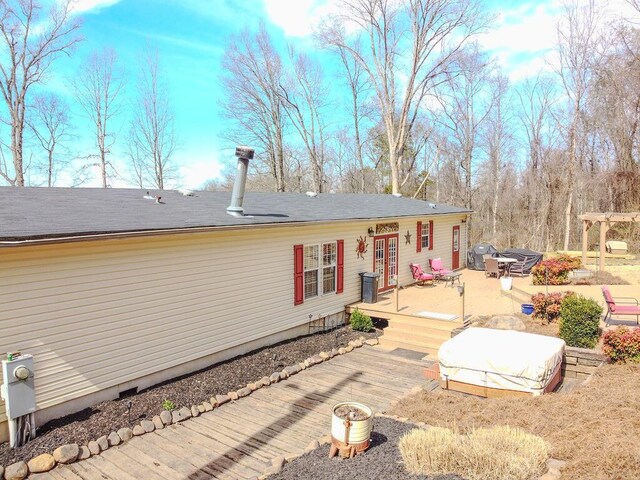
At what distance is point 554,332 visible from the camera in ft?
29.9

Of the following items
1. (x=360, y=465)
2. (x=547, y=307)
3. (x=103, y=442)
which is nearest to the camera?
(x=360, y=465)

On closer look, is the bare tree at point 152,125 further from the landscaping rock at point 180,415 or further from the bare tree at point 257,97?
the landscaping rock at point 180,415

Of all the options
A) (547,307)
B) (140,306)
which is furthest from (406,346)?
(140,306)

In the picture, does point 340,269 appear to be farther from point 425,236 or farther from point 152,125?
point 152,125

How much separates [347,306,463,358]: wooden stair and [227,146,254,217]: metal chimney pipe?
15.7 feet

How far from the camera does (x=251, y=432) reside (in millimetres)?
6086

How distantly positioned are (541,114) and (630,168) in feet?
26.0

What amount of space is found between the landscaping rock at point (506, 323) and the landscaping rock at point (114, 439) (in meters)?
7.82

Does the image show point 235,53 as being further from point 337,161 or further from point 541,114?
point 541,114

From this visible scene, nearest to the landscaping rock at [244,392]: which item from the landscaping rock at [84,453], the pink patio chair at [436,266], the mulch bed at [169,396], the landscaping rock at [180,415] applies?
the mulch bed at [169,396]

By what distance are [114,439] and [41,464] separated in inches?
33.9

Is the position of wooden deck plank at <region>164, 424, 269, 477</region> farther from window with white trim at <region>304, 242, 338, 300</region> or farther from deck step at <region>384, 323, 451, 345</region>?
deck step at <region>384, 323, 451, 345</region>

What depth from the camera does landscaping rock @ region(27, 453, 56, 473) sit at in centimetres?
507

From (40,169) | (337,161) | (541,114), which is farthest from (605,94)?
(40,169)
